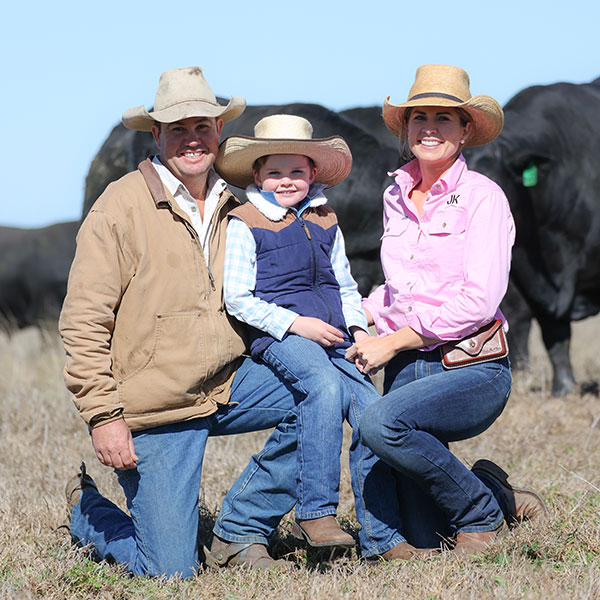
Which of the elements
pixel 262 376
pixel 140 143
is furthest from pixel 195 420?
pixel 140 143

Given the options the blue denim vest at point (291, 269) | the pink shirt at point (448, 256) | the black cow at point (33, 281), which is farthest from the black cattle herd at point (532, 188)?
the black cow at point (33, 281)

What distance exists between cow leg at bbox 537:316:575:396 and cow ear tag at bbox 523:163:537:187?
1285 mm

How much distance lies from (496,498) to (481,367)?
685 mm

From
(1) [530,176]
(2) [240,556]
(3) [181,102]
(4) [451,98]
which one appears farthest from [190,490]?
(1) [530,176]

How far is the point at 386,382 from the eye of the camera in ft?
13.4

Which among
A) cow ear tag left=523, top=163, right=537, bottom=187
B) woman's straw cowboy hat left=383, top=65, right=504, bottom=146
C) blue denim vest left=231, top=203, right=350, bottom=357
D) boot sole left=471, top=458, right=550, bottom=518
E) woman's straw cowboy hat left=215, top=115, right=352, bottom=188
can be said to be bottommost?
boot sole left=471, top=458, right=550, bottom=518

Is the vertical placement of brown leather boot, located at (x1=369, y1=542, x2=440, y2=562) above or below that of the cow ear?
below

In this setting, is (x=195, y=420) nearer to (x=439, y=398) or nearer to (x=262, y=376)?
(x=262, y=376)

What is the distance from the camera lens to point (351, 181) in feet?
28.4

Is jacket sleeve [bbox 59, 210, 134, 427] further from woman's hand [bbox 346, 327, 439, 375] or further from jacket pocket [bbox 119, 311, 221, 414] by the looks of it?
woman's hand [bbox 346, 327, 439, 375]

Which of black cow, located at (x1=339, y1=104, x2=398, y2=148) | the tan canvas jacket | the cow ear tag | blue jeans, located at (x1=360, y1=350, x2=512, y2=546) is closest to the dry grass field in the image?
blue jeans, located at (x1=360, y1=350, x2=512, y2=546)

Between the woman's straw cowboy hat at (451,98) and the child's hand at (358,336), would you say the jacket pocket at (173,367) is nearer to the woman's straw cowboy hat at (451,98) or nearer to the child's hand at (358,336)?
the child's hand at (358,336)

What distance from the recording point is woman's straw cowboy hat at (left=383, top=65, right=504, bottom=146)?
12.5 ft

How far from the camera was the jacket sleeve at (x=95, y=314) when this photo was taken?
3607mm
